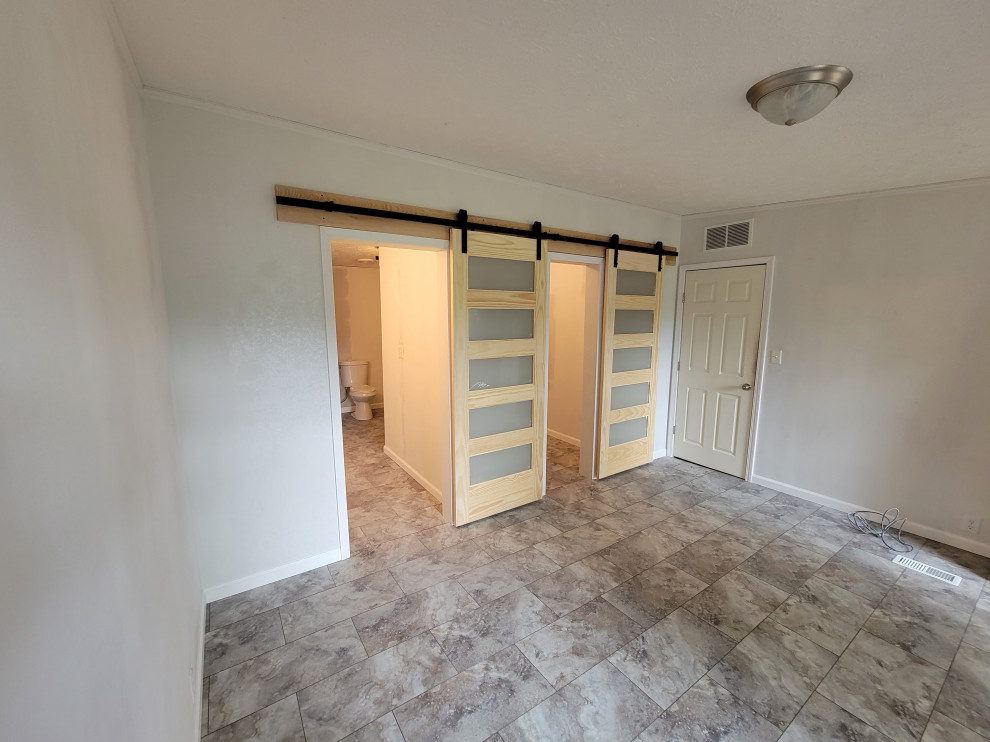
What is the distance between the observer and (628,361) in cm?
383

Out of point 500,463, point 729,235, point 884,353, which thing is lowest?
point 500,463

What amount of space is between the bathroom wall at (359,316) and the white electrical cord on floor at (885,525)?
5895 mm

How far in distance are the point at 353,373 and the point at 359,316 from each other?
939 millimetres

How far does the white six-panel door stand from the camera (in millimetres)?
3650

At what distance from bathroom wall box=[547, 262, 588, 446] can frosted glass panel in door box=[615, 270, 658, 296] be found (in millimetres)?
834

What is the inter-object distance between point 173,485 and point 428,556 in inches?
59.4

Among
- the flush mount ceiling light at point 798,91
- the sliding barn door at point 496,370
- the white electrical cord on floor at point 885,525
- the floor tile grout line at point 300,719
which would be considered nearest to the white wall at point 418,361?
the sliding barn door at point 496,370

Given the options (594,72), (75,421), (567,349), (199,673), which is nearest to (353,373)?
(567,349)

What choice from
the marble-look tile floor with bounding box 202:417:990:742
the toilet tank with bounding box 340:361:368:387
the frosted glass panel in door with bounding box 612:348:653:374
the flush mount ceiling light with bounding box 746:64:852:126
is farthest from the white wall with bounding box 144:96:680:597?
the toilet tank with bounding box 340:361:368:387

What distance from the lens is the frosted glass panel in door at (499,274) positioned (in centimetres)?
274

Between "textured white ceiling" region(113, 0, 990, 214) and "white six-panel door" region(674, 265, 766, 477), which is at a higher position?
"textured white ceiling" region(113, 0, 990, 214)

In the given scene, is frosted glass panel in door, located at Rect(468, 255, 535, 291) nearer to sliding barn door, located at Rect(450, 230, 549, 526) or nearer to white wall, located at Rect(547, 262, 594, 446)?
sliding barn door, located at Rect(450, 230, 549, 526)

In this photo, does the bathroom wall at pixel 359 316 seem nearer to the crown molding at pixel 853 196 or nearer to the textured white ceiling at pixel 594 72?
the textured white ceiling at pixel 594 72

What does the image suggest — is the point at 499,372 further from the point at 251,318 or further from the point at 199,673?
the point at 199,673
